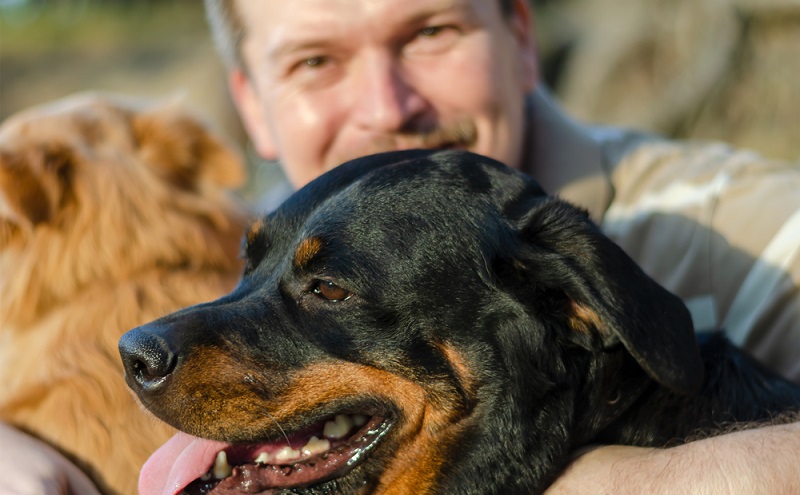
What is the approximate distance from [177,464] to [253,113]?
2553 millimetres

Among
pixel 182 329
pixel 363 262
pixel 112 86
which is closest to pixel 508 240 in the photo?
pixel 363 262

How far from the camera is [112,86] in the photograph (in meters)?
18.1

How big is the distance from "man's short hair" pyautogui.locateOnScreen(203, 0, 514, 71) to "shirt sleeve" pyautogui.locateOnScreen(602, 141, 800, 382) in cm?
111

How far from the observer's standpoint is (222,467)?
2.58 m

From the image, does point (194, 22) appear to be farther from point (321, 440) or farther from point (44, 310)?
point (321, 440)

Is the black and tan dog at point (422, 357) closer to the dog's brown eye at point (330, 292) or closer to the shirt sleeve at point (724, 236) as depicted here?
the dog's brown eye at point (330, 292)

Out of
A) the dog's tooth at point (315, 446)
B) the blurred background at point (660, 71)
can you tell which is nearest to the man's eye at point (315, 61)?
A: the dog's tooth at point (315, 446)

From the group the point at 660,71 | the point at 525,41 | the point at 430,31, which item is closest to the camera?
the point at 430,31

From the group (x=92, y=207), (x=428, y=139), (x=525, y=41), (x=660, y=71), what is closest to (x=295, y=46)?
(x=428, y=139)

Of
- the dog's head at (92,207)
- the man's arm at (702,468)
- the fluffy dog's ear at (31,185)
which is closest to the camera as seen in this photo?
the man's arm at (702,468)

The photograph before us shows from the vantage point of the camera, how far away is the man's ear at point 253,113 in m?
4.60

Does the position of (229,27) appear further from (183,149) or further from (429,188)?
(429,188)

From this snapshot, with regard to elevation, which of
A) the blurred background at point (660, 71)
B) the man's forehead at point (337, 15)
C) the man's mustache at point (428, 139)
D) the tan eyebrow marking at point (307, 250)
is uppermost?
the man's forehead at point (337, 15)

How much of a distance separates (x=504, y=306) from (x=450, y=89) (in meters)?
1.40
